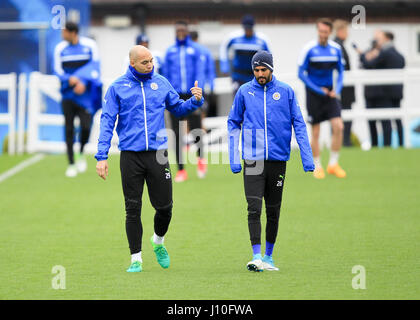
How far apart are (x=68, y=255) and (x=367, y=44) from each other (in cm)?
1952

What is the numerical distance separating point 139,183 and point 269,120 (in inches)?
51.0

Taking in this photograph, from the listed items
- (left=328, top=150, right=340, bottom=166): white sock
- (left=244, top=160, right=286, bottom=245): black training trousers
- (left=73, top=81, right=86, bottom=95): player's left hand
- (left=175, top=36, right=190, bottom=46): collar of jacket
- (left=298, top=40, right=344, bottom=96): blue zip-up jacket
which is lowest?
(left=244, top=160, right=286, bottom=245): black training trousers

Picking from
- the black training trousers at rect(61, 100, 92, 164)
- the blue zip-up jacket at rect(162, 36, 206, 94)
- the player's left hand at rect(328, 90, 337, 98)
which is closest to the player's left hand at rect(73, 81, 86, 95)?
the black training trousers at rect(61, 100, 92, 164)

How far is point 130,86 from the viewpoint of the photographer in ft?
29.8

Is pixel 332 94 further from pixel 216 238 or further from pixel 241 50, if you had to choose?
pixel 216 238

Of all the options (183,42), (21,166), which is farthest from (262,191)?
(21,166)

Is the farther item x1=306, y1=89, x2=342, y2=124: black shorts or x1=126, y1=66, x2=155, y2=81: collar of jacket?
x1=306, y1=89, x2=342, y2=124: black shorts

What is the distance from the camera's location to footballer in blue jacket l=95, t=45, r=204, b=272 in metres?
9.02

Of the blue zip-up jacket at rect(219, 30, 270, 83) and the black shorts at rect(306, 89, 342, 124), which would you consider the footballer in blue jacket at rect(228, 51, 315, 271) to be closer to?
the black shorts at rect(306, 89, 342, 124)

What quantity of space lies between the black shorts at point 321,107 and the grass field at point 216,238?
3.36 feet

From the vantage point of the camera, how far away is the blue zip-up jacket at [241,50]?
1667 cm

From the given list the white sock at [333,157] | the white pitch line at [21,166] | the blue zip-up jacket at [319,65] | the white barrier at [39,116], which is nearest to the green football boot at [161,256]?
the blue zip-up jacket at [319,65]

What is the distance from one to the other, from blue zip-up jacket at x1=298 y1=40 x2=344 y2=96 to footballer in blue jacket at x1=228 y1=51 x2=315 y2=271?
5.92 metres

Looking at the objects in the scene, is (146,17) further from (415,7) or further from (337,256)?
(337,256)
